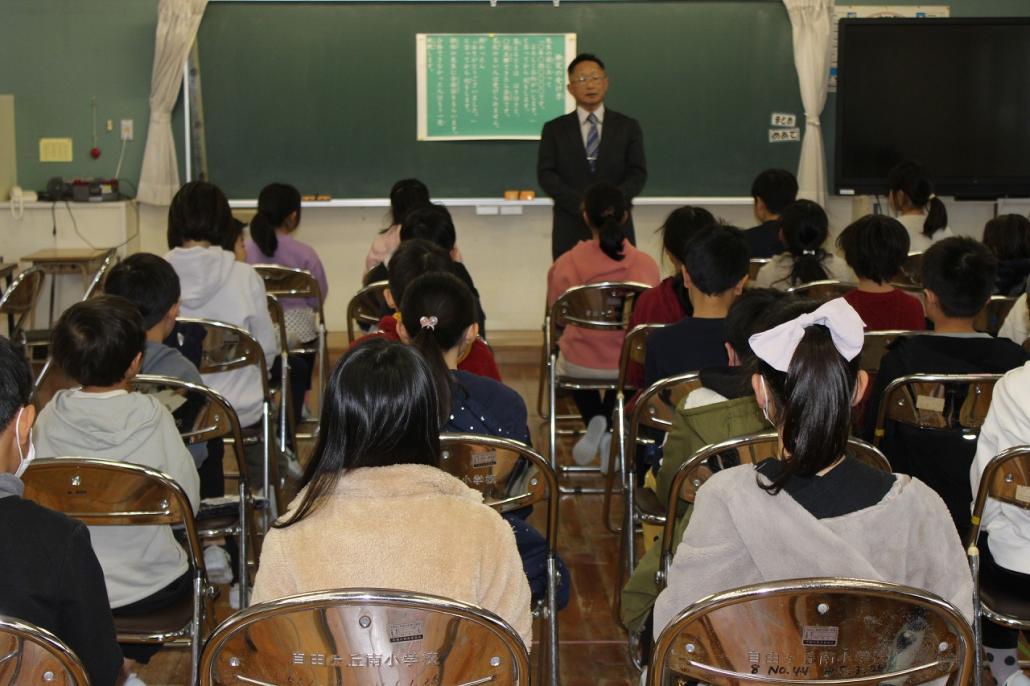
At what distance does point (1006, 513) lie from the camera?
246cm

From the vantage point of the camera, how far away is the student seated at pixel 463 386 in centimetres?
236

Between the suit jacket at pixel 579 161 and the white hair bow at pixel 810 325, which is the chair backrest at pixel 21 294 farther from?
the white hair bow at pixel 810 325

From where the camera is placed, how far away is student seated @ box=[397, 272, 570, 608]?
236cm

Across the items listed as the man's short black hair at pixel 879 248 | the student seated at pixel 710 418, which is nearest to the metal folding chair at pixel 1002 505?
the student seated at pixel 710 418

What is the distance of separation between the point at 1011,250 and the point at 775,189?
39.5 inches

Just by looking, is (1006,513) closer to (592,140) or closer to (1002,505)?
(1002,505)

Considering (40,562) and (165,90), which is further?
(165,90)

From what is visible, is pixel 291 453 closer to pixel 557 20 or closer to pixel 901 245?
pixel 901 245

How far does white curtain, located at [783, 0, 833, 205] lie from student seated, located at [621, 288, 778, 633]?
478 cm

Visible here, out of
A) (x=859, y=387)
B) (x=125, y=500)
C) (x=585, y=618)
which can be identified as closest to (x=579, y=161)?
(x=585, y=618)

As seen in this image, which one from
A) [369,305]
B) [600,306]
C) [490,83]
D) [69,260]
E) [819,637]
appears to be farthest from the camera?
[490,83]

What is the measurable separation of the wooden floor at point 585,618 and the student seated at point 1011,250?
5.72ft

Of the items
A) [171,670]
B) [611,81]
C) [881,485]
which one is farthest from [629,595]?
[611,81]

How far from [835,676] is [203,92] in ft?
20.7
